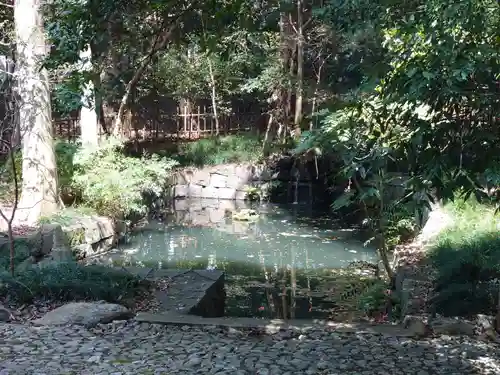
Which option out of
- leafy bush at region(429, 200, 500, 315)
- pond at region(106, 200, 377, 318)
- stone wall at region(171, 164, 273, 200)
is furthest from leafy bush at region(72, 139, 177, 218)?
leafy bush at region(429, 200, 500, 315)

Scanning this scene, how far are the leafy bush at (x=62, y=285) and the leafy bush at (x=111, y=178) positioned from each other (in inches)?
187

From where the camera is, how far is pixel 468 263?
511 cm

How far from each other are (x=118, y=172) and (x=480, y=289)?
23.3 feet

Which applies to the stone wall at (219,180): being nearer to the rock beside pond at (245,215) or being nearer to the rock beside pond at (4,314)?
the rock beside pond at (245,215)

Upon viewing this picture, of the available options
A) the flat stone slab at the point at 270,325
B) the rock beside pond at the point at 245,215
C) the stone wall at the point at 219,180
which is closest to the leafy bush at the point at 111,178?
the rock beside pond at the point at 245,215

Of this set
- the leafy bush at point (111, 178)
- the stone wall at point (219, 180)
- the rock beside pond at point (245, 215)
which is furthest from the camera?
the stone wall at point (219, 180)

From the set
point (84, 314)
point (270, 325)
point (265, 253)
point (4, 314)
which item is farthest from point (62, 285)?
point (265, 253)

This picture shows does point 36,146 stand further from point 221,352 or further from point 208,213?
point 221,352

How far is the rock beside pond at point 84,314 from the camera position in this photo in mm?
4254

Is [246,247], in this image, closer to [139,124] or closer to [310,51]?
[310,51]

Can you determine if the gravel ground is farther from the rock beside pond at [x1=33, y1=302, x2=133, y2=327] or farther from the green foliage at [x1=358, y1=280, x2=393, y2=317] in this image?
the green foliage at [x1=358, y1=280, x2=393, y2=317]

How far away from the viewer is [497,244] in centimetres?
596

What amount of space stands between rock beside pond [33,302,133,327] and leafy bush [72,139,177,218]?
5653 millimetres

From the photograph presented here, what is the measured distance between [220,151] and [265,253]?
672 centimetres
